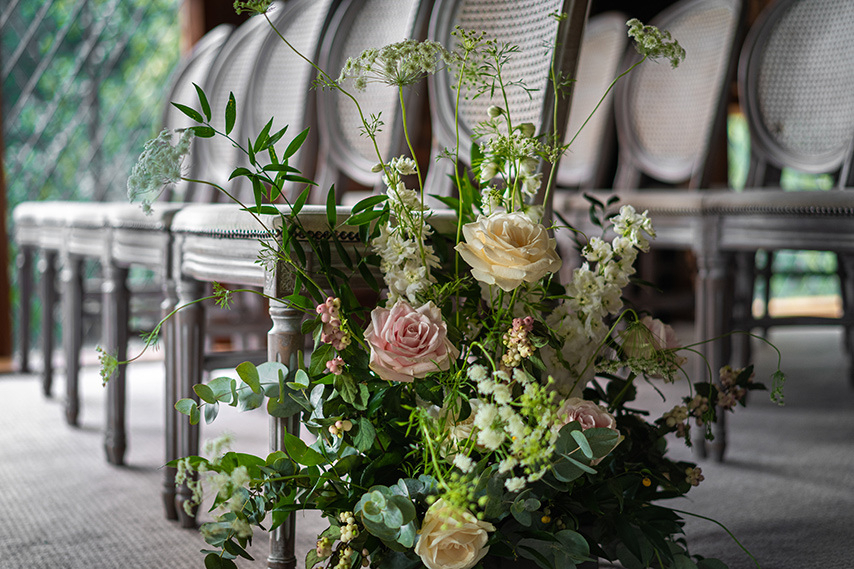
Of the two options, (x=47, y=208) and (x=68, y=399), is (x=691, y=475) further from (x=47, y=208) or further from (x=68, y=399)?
(x=47, y=208)

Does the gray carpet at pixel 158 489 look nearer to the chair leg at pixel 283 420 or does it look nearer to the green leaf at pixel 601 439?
the chair leg at pixel 283 420

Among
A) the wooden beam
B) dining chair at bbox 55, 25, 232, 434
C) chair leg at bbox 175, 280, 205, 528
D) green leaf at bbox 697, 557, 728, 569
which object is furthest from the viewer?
the wooden beam

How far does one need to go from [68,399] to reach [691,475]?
154 cm

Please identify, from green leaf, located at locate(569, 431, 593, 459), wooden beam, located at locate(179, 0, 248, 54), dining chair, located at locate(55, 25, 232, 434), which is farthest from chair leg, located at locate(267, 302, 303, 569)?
wooden beam, located at locate(179, 0, 248, 54)

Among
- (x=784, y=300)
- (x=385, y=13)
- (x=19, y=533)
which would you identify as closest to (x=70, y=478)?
(x=19, y=533)

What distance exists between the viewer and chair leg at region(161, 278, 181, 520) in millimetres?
1423

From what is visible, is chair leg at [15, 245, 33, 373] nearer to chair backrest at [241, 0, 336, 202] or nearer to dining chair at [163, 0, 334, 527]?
dining chair at [163, 0, 334, 527]

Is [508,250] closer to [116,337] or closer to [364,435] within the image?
[364,435]

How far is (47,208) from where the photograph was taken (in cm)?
228

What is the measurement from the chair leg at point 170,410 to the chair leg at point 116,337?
0.32 m

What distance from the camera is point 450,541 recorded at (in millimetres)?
931

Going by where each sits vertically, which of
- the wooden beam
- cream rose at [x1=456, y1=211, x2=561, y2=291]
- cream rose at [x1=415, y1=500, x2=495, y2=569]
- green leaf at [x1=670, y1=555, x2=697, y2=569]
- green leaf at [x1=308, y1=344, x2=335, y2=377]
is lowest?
green leaf at [x1=670, y1=555, x2=697, y2=569]

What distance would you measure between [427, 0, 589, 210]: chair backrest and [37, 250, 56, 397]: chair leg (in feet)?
4.38

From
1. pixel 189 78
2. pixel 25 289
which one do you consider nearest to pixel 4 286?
pixel 25 289
